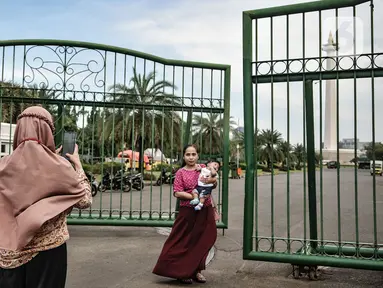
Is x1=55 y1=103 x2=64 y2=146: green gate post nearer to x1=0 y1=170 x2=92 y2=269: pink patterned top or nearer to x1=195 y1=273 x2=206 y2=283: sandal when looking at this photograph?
x1=195 y1=273 x2=206 y2=283: sandal

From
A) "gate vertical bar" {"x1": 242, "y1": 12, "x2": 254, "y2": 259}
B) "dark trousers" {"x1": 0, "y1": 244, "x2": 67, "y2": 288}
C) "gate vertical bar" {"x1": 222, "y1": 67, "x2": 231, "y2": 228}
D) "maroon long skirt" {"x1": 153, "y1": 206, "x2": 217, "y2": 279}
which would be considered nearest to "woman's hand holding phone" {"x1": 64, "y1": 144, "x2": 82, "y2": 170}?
"dark trousers" {"x1": 0, "y1": 244, "x2": 67, "y2": 288}

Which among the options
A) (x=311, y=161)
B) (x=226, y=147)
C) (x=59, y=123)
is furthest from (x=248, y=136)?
(x=59, y=123)

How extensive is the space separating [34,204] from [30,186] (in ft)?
0.34

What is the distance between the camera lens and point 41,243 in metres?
2.28

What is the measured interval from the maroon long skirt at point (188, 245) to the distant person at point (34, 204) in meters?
1.79

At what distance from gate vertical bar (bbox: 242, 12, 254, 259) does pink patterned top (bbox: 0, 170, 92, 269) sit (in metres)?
2.16

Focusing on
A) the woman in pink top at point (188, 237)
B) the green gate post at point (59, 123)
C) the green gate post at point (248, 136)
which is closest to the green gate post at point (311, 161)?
the green gate post at point (248, 136)

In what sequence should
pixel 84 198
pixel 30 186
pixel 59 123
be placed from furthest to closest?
pixel 59 123 < pixel 84 198 < pixel 30 186

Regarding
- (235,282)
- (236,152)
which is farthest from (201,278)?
(236,152)

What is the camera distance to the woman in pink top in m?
3.98

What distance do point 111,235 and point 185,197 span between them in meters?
2.96

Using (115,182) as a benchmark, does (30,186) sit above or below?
above

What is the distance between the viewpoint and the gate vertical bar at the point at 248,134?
13.5ft

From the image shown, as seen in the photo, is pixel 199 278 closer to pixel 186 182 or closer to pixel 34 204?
pixel 186 182
